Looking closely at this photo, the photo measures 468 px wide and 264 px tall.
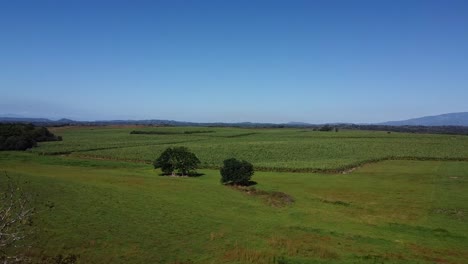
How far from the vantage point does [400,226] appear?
1204 inches

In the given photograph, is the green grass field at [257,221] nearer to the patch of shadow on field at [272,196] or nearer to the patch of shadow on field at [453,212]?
the patch of shadow on field at [453,212]

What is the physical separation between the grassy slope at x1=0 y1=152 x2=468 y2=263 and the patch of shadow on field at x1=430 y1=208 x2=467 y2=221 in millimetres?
76

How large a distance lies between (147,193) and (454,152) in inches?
3213

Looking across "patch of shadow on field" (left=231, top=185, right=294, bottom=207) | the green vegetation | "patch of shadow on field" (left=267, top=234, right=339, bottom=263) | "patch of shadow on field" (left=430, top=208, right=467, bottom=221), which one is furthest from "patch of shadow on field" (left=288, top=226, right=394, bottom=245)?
the green vegetation

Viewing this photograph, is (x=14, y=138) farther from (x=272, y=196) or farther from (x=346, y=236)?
(x=346, y=236)

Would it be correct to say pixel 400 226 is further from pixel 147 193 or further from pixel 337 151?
pixel 337 151

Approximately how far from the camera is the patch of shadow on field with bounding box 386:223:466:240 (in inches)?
1103

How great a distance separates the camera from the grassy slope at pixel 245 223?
74.1 ft

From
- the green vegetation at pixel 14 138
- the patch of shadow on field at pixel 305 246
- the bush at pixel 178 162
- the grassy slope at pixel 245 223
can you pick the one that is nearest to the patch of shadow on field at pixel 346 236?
the grassy slope at pixel 245 223

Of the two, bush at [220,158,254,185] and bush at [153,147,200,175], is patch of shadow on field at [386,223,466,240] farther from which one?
bush at [153,147,200,175]

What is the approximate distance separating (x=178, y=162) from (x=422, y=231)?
128ft

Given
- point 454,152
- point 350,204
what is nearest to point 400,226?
point 350,204

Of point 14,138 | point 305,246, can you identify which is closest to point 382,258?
point 305,246

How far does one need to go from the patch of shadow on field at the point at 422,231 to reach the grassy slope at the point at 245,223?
69 mm
